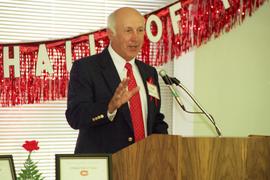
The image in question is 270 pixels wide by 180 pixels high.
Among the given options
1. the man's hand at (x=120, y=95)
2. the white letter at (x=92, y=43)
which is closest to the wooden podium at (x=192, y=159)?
the man's hand at (x=120, y=95)

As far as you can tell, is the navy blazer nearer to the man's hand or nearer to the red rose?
the man's hand

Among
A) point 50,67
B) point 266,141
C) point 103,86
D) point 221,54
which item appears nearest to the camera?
point 266,141

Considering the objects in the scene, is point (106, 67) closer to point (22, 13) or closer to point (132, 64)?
point (132, 64)

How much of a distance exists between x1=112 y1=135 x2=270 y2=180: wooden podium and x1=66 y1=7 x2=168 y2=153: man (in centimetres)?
41

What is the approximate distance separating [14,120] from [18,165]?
34 centimetres

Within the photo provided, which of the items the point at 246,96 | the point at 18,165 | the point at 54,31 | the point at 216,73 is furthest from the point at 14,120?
the point at 246,96

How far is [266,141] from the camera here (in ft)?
4.28

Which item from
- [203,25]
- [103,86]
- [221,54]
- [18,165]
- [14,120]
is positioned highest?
[203,25]

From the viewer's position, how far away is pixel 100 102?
1.72 m

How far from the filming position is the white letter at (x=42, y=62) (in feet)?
8.59

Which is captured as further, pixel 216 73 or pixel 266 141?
pixel 216 73

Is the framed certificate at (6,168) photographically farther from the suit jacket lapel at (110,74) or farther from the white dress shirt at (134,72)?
the white dress shirt at (134,72)

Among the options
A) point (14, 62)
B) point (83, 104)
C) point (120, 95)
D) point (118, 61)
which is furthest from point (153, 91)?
point (14, 62)

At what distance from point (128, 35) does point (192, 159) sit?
3.17ft
